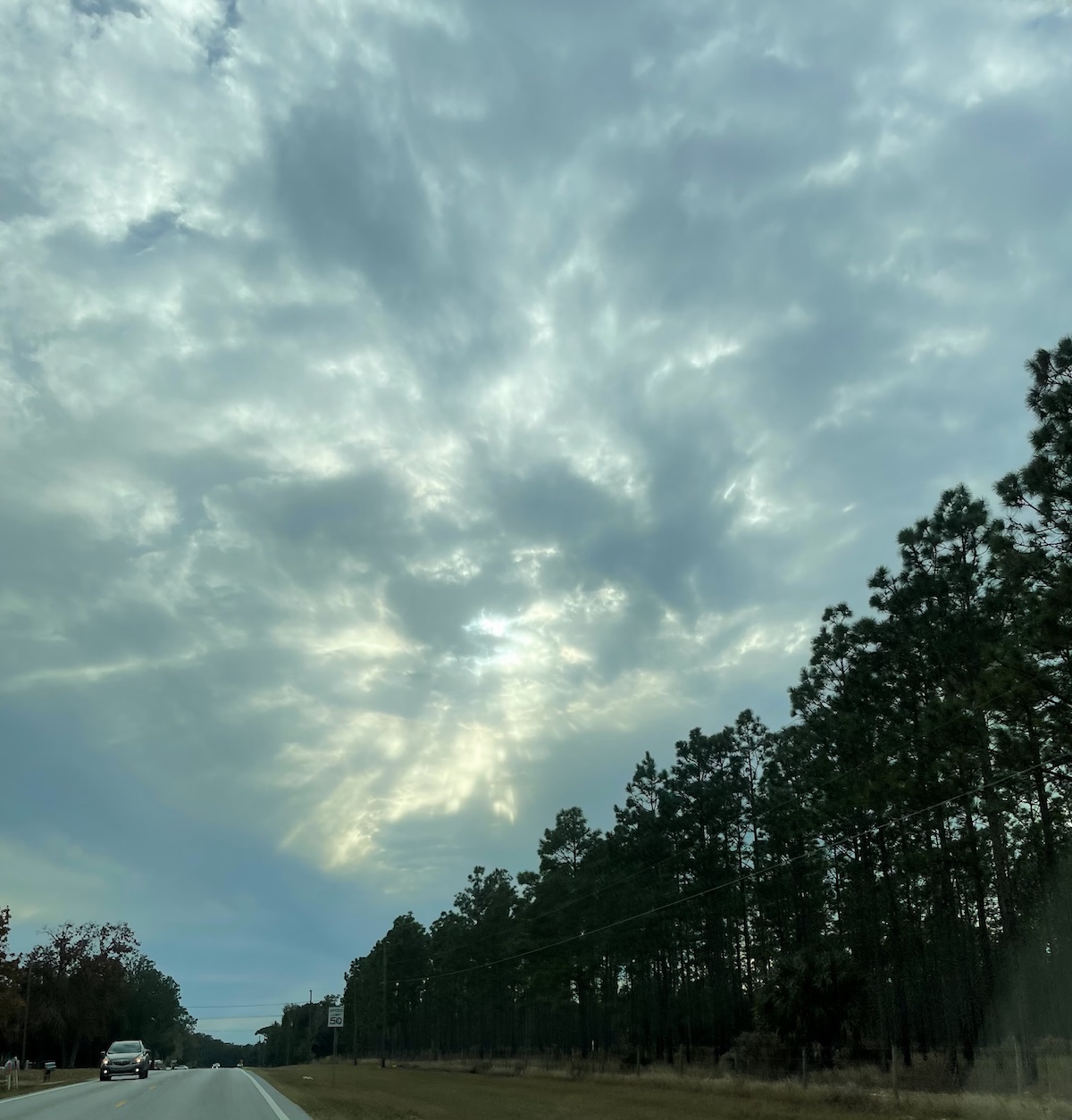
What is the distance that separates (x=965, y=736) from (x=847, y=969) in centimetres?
1697

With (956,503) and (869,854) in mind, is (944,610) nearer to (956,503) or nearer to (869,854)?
(956,503)

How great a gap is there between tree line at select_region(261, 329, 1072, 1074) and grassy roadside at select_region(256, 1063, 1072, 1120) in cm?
322

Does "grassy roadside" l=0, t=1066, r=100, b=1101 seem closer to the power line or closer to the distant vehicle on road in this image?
the distant vehicle on road

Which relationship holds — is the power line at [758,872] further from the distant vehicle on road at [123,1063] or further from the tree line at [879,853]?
the distant vehicle on road at [123,1063]

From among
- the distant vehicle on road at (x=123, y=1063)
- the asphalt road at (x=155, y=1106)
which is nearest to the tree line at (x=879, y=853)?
the asphalt road at (x=155, y=1106)

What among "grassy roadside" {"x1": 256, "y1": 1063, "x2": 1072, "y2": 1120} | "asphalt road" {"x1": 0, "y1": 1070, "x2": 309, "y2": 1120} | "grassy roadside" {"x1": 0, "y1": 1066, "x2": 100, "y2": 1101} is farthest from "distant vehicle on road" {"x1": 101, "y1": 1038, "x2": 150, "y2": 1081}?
"asphalt road" {"x1": 0, "y1": 1070, "x2": 309, "y2": 1120}

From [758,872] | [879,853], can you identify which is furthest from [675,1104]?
[758,872]

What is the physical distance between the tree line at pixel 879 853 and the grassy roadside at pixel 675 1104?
3.22 m

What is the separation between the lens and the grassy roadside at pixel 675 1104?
1058 inches

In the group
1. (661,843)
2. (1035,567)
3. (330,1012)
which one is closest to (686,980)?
(661,843)

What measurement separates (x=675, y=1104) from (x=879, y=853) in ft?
46.6

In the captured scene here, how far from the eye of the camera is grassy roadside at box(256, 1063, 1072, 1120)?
2686 centimetres

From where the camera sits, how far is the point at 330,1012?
4509 cm

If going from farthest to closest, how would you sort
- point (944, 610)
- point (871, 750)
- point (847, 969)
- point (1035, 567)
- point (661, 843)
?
point (661, 843) < point (847, 969) < point (871, 750) < point (944, 610) < point (1035, 567)
